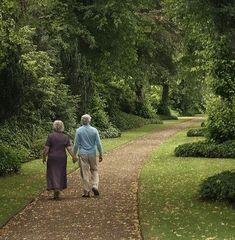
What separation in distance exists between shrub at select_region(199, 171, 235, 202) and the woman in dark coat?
3.29m

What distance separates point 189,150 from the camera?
21141 mm

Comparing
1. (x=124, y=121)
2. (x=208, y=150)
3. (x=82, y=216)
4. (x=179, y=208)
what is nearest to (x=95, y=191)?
(x=82, y=216)

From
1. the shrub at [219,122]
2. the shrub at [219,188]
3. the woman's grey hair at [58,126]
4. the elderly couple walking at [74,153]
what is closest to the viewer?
the shrub at [219,188]

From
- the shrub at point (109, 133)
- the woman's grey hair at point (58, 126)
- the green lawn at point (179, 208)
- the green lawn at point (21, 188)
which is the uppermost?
the woman's grey hair at point (58, 126)

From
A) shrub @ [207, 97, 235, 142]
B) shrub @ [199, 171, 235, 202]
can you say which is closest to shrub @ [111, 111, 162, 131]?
shrub @ [207, 97, 235, 142]

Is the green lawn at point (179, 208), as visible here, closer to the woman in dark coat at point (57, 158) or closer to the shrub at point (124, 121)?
the woman in dark coat at point (57, 158)

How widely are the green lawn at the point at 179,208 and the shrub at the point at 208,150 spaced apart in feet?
8.74

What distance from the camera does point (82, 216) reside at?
9930 millimetres

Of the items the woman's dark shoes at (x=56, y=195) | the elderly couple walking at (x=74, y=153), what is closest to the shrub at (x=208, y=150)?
the elderly couple walking at (x=74, y=153)

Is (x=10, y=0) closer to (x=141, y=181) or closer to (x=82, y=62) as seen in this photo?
(x=141, y=181)

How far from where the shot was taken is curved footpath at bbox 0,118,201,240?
28.1ft

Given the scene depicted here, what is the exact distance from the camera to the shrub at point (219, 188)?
34.9ft

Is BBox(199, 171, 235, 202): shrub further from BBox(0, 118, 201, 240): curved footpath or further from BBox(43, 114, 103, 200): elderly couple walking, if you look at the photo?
BBox(43, 114, 103, 200): elderly couple walking

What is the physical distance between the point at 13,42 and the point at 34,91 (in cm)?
363
